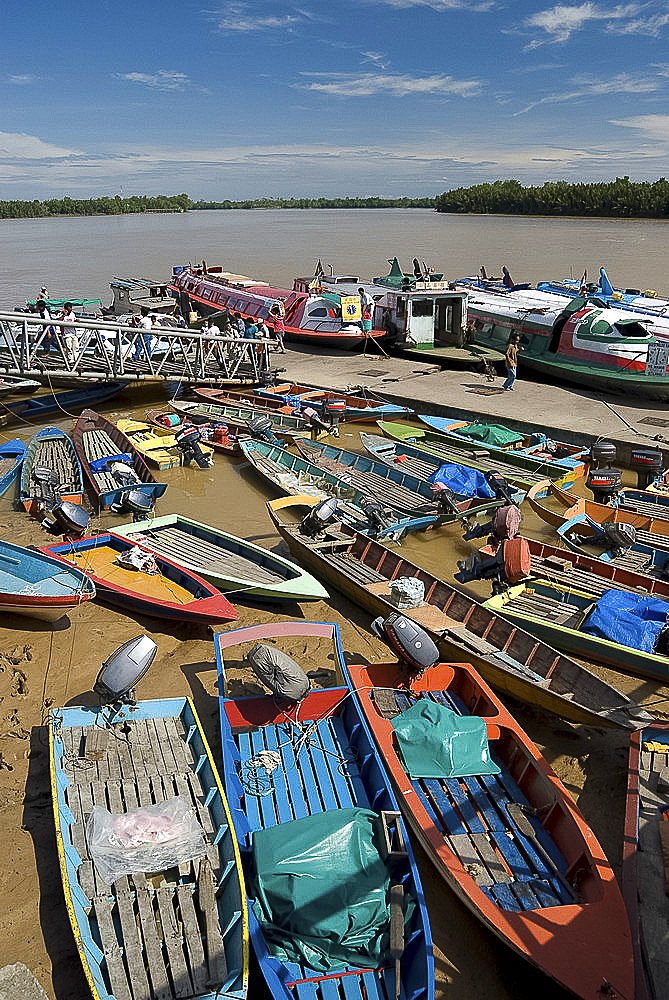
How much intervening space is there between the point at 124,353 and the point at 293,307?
867 centimetres

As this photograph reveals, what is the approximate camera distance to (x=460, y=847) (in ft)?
20.5

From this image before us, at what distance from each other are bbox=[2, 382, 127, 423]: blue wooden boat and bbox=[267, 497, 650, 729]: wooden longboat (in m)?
11.4

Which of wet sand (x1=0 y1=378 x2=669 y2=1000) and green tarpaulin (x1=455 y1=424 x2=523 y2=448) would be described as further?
green tarpaulin (x1=455 y1=424 x2=523 y2=448)

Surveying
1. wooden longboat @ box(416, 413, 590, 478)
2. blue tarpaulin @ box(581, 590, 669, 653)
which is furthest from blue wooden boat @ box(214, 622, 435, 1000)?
wooden longboat @ box(416, 413, 590, 478)

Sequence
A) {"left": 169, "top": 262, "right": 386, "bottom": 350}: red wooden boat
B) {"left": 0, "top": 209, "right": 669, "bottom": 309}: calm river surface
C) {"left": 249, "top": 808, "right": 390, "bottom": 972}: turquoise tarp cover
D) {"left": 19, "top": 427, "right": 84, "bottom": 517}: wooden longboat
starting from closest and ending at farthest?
{"left": 249, "top": 808, "right": 390, "bottom": 972}: turquoise tarp cover
{"left": 19, "top": 427, "right": 84, "bottom": 517}: wooden longboat
{"left": 169, "top": 262, "right": 386, "bottom": 350}: red wooden boat
{"left": 0, "top": 209, "right": 669, "bottom": 309}: calm river surface

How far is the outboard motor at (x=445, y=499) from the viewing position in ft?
43.5

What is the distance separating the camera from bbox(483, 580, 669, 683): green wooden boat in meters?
8.65

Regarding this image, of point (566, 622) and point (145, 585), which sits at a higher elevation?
point (566, 622)

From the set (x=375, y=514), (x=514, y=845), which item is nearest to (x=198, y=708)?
(x=514, y=845)

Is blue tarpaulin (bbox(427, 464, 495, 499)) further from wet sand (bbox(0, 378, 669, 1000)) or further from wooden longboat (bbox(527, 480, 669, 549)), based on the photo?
wooden longboat (bbox(527, 480, 669, 549))

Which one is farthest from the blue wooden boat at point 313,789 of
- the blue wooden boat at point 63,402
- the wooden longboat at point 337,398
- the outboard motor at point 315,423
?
the blue wooden boat at point 63,402

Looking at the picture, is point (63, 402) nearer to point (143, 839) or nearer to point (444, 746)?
point (143, 839)

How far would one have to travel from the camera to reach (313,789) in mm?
6930

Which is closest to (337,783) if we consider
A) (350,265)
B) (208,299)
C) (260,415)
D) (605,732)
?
(605,732)
